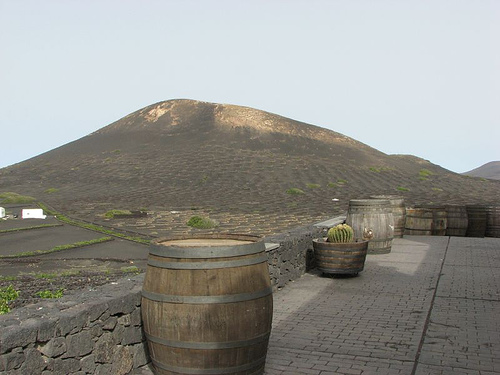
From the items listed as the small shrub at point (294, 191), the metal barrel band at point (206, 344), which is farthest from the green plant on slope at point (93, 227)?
the small shrub at point (294, 191)

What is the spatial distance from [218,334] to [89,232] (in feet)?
67.9

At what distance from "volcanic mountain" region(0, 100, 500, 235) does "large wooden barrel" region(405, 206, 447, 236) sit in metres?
8.78

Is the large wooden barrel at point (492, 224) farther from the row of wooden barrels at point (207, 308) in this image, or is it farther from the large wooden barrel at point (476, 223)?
the row of wooden barrels at point (207, 308)

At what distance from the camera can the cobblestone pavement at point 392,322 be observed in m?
5.55

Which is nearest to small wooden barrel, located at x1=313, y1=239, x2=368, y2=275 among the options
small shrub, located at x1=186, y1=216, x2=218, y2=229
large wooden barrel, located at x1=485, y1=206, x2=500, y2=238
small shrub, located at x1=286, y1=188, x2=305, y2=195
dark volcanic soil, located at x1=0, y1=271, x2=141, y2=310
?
dark volcanic soil, located at x1=0, y1=271, x2=141, y2=310

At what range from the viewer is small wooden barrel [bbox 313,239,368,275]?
32.0 ft

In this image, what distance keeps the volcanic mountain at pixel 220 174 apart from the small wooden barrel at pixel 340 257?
1422 centimetres

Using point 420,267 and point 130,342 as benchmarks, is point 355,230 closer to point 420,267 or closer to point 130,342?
point 420,267

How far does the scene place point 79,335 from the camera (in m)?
4.40

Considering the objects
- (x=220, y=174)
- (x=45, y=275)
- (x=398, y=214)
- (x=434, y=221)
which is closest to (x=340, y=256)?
(x=398, y=214)

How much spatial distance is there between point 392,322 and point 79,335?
4256 mm

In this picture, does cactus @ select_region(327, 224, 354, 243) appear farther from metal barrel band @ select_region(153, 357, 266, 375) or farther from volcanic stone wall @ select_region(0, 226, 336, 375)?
metal barrel band @ select_region(153, 357, 266, 375)

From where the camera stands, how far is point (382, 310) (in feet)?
25.3

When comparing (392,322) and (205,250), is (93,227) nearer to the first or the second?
(392,322)
